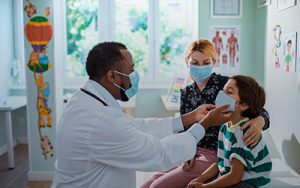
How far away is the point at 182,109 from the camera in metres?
2.22

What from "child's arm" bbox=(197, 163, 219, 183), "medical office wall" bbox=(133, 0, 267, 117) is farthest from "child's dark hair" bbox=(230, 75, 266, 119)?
"medical office wall" bbox=(133, 0, 267, 117)

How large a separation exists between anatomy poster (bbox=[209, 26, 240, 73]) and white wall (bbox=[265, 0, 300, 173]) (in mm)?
754

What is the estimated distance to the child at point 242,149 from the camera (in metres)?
1.71

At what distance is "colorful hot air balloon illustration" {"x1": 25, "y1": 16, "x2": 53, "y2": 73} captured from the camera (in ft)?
10.6

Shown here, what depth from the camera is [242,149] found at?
5.62 ft

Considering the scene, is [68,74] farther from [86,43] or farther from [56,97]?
[56,97]

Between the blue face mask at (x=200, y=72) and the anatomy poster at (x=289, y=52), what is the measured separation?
692 millimetres

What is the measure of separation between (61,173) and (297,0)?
1892mm

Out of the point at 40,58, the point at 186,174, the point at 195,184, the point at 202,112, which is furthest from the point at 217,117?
the point at 40,58

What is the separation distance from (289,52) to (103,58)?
1.60 m

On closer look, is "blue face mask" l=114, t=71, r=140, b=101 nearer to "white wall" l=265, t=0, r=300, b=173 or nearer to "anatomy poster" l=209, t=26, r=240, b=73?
"white wall" l=265, t=0, r=300, b=173

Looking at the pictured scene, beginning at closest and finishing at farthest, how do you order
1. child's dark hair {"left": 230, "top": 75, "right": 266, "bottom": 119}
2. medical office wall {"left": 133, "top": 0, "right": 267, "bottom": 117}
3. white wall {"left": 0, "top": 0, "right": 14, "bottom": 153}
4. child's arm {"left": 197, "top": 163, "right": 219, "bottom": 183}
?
child's dark hair {"left": 230, "top": 75, "right": 266, "bottom": 119}
child's arm {"left": 197, "top": 163, "right": 219, "bottom": 183}
medical office wall {"left": 133, "top": 0, "right": 267, "bottom": 117}
white wall {"left": 0, "top": 0, "right": 14, "bottom": 153}

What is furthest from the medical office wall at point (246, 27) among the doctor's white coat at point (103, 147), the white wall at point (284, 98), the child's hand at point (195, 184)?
the doctor's white coat at point (103, 147)

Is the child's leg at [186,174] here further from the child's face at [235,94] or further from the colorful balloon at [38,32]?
the colorful balloon at [38,32]
